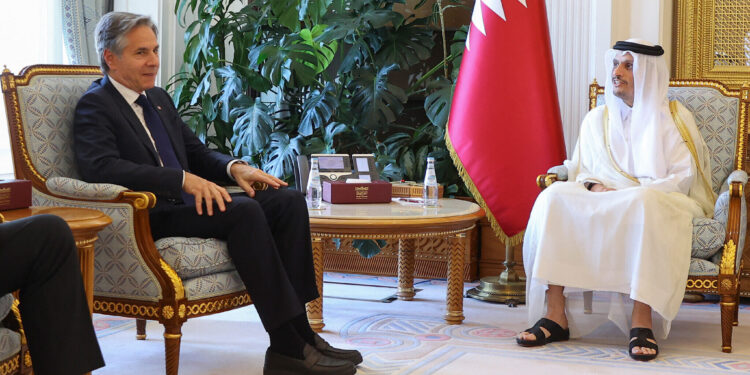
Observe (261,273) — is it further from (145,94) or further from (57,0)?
(57,0)

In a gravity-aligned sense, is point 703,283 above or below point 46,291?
below

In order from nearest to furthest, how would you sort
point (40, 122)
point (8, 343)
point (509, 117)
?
point (8, 343) < point (40, 122) < point (509, 117)

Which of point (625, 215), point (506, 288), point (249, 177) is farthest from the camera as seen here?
point (506, 288)

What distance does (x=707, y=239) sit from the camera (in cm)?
335

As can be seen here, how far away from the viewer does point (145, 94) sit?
308 centimetres

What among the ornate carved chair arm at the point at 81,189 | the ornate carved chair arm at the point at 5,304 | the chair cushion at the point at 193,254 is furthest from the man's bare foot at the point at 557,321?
the ornate carved chair arm at the point at 5,304

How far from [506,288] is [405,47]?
1.53 meters

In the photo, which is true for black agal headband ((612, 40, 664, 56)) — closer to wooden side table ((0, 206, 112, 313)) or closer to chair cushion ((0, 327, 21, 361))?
wooden side table ((0, 206, 112, 313))

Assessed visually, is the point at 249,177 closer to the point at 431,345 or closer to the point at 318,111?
the point at 431,345

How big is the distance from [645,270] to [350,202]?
4.16ft

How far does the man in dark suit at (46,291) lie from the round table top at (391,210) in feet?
4.87

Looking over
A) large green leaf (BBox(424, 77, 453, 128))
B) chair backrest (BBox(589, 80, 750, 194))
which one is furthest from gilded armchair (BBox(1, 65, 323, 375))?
chair backrest (BBox(589, 80, 750, 194))

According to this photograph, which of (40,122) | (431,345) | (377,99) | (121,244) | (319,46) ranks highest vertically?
(319,46)

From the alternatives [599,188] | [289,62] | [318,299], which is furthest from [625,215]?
[289,62]
